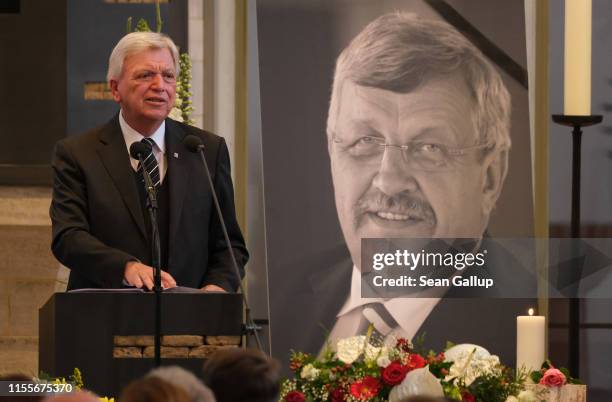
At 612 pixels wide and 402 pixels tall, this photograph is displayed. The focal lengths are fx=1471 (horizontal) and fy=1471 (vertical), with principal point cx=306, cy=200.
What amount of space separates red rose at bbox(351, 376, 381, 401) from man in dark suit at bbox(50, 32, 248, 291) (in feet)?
2.33

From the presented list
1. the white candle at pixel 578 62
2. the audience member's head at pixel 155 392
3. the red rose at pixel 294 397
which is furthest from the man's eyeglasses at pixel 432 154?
the audience member's head at pixel 155 392

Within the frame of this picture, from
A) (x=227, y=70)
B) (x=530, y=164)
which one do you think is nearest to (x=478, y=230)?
(x=530, y=164)

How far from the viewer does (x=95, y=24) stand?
6.74m

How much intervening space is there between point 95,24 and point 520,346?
3273 millimetres

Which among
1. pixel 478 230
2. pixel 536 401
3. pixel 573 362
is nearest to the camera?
pixel 536 401

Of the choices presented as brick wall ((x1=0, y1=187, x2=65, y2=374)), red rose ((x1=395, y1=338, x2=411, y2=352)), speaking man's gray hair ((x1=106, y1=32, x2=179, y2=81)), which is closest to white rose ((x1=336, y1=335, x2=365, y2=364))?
red rose ((x1=395, y1=338, x2=411, y2=352))

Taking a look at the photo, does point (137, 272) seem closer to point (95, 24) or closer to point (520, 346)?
point (520, 346)

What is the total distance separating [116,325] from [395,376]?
2.61ft

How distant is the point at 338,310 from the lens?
21.1 ft

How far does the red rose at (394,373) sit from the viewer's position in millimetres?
3840

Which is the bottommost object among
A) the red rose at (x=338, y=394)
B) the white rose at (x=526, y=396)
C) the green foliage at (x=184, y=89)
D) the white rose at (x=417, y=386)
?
the white rose at (x=526, y=396)

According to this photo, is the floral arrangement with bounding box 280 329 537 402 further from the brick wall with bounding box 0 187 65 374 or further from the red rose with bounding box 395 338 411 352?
the brick wall with bounding box 0 187 65 374

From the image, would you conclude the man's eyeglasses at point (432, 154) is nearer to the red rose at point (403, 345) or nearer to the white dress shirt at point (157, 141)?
the white dress shirt at point (157, 141)

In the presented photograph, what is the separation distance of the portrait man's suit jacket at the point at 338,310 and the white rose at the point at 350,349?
7.58ft
